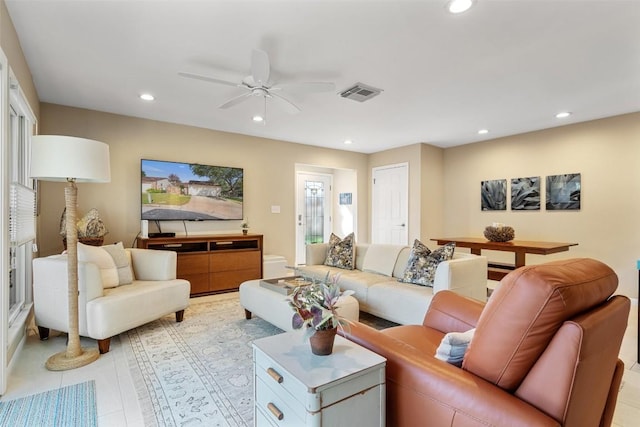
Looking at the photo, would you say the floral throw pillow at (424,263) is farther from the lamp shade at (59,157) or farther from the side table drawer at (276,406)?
the lamp shade at (59,157)

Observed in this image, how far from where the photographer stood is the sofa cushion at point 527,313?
0.95 meters

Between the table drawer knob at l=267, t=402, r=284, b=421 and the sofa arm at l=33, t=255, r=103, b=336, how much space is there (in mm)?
2091

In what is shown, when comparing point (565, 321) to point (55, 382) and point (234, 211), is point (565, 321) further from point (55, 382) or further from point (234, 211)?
point (234, 211)

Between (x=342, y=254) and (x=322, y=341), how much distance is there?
2.77 meters

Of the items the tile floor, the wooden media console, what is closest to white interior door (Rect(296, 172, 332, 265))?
the wooden media console

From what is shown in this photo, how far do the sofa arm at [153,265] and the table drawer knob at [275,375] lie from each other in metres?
2.45

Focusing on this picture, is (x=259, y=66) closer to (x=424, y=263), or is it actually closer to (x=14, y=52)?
(x=14, y=52)


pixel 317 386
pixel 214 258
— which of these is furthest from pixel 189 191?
pixel 317 386

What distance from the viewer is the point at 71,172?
2252mm

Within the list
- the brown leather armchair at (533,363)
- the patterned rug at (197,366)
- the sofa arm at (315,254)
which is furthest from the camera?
the sofa arm at (315,254)

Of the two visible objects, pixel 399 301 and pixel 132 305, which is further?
pixel 399 301

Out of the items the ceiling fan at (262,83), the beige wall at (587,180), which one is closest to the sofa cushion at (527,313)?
the ceiling fan at (262,83)

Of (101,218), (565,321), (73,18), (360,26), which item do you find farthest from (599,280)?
(101,218)

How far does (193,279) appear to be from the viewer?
425 centimetres
